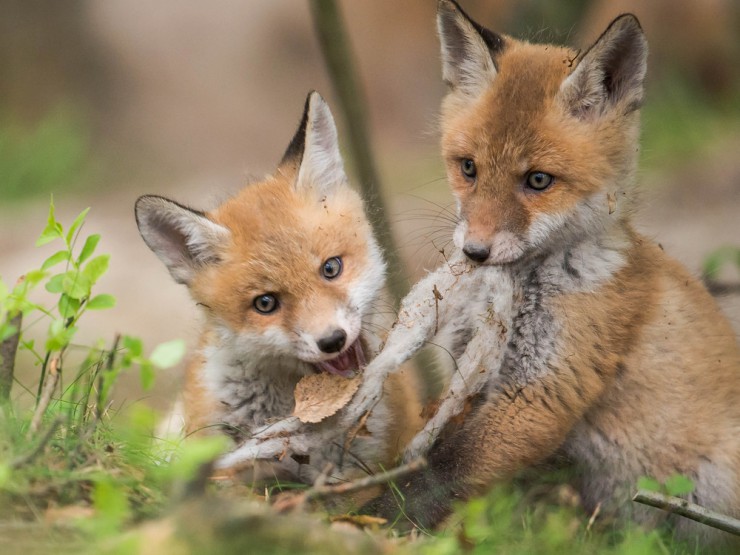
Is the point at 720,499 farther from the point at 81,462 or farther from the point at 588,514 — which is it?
the point at 81,462

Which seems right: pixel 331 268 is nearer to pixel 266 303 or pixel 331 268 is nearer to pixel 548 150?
pixel 266 303

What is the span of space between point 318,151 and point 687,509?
2060 mm

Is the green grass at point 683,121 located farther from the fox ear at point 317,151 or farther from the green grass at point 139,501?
the green grass at point 139,501

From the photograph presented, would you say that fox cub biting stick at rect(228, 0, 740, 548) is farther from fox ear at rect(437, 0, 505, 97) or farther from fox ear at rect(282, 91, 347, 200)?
fox ear at rect(282, 91, 347, 200)

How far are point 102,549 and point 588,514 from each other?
2133 millimetres

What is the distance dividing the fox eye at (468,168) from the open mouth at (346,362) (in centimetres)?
78

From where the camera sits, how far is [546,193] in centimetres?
316

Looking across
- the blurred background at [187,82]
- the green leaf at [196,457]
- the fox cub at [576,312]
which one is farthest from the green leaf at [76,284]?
the blurred background at [187,82]

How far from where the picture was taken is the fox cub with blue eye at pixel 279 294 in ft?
10.7

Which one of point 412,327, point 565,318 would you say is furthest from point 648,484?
point 412,327

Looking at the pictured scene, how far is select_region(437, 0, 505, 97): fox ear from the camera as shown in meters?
3.47

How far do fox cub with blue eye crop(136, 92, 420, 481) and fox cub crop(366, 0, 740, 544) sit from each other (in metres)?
0.31

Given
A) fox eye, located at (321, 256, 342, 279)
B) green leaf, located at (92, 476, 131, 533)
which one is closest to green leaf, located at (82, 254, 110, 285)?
fox eye, located at (321, 256, 342, 279)

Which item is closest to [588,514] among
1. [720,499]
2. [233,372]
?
[720,499]
